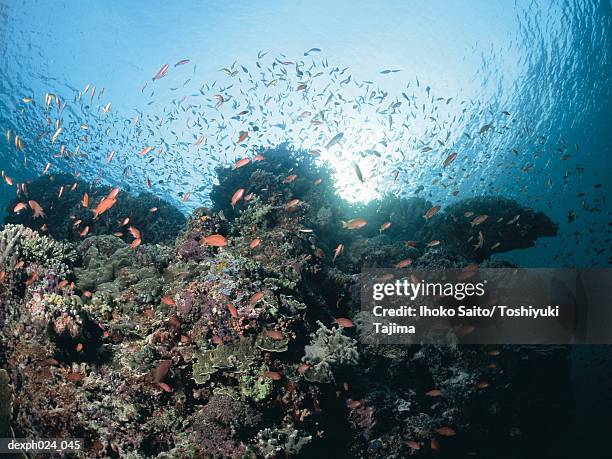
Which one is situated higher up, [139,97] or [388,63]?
[388,63]

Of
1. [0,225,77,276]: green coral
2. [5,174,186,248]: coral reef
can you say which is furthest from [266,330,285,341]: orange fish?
[5,174,186,248]: coral reef

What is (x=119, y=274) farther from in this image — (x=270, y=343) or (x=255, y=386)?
(x=255, y=386)

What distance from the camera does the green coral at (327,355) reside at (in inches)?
192

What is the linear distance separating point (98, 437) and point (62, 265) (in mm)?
3691

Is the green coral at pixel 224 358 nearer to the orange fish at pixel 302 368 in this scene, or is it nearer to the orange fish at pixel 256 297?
the orange fish at pixel 256 297

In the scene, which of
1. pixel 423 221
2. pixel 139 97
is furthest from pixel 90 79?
pixel 423 221

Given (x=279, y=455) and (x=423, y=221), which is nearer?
(x=279, y=455)

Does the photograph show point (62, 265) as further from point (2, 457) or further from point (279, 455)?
point (279, 455)

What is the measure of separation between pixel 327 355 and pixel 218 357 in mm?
1616

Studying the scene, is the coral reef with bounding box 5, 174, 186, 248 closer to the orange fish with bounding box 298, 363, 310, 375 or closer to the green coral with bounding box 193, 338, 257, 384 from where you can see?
the green coral with bounding box 193, 338, 257, 384

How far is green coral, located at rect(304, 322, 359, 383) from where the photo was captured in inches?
192

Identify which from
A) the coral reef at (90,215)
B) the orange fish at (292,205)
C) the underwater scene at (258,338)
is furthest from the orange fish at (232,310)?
the coral reef at (90,215)

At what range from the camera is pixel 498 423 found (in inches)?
304

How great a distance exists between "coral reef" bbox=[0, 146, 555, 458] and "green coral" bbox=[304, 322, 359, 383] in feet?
0.07
